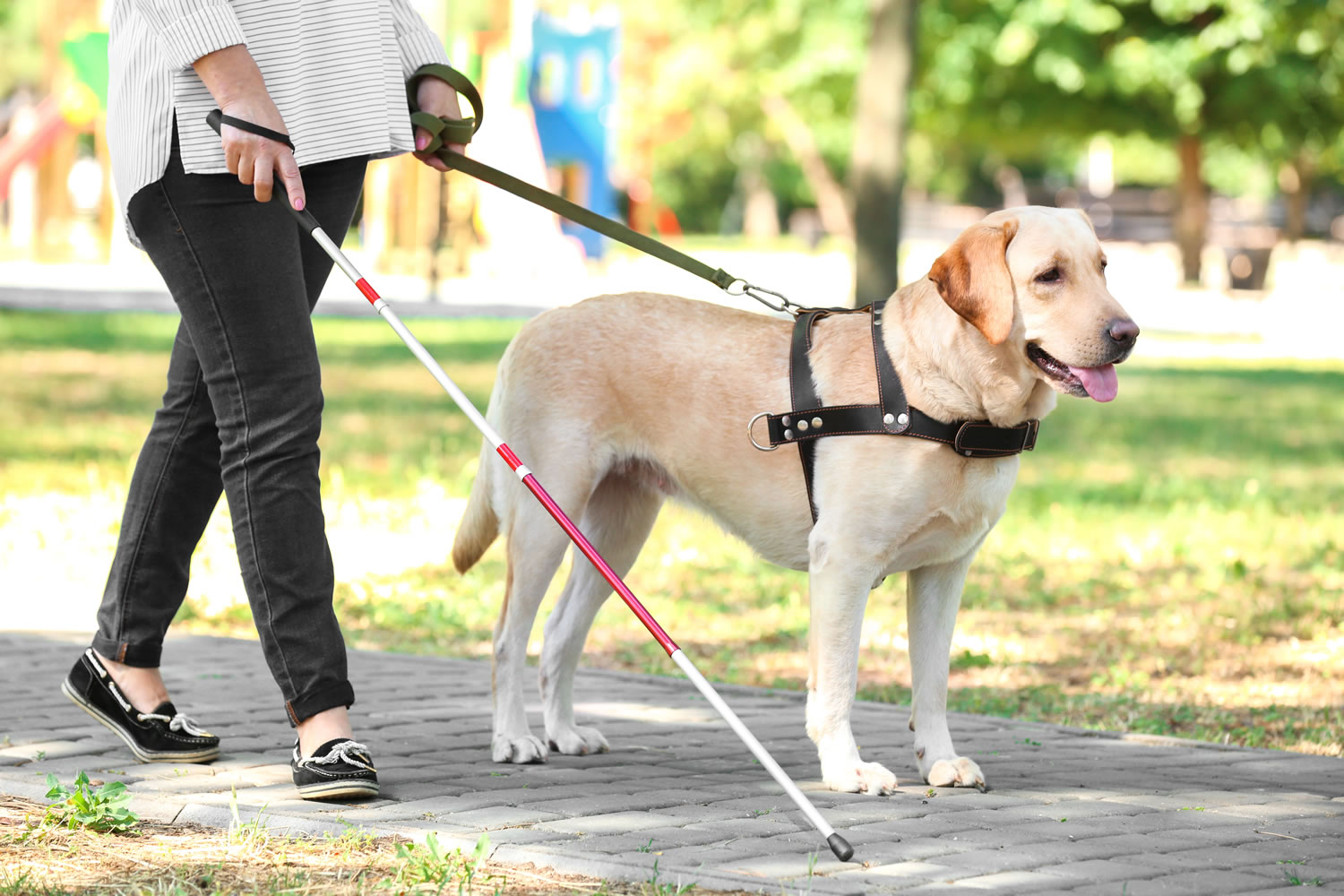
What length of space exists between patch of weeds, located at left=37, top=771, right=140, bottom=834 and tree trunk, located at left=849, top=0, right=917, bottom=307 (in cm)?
1215

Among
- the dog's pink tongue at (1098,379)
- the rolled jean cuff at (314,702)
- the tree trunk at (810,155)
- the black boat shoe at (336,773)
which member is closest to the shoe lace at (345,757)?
Answer: the black boat shoe at (336,773)

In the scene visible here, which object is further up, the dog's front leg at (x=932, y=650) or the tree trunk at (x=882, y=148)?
the tree trunk at (x=882, y=148)

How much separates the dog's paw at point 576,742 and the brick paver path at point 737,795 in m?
0.06

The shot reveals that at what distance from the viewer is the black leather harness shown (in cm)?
403

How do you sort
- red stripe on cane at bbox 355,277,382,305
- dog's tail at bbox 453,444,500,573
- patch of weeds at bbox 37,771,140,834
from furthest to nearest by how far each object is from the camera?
1. dog's tail at bbox 453,444,500,573
2. red stripe on cane at bbox 355,277,382,305
3. patch of weeds at bbox 37,771,140,834

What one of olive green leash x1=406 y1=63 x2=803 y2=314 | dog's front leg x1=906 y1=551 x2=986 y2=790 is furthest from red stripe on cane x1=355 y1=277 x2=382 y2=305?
dog's front leg x1=906 y1=551 x2=986 y2=790

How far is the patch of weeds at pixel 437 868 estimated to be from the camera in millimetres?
3174

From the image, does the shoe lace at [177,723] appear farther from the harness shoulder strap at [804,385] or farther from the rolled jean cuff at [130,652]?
the harness shoulder strap at [804,385]

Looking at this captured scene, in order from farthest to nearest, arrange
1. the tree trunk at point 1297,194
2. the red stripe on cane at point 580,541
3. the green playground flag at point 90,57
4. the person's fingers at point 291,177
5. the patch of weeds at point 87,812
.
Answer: the tree trunk at point 1297,194 → the green playground flag at point 90,57 → the person's fingers at point 291,177 → the red stripe on cane at point 580,541 → the patch of weeds at point 87,812

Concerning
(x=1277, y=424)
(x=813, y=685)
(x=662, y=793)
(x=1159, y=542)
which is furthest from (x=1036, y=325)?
(x=1277, y=424)

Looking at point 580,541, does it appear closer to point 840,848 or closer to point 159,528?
point 840,848

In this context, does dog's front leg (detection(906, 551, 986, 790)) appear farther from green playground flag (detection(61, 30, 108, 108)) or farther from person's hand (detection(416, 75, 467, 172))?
green playground flag (detection(61, 30, 108, 108))

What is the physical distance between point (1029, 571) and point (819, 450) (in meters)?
3.85

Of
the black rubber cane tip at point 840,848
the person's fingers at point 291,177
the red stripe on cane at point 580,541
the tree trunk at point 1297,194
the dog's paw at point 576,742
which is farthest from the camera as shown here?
the tree trunk at point 1297,194
